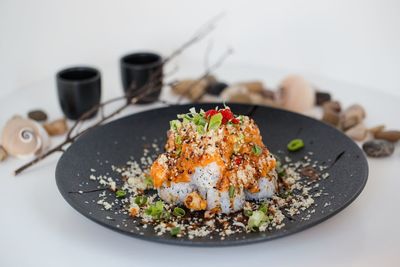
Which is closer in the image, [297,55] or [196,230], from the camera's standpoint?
[196,230]

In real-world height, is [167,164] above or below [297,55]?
above

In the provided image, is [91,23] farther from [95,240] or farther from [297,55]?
[95,240]

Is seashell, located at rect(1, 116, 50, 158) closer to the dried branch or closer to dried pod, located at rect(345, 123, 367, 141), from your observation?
the dried branch

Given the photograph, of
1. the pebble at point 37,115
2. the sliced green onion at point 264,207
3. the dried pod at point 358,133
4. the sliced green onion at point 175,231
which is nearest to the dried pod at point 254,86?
the dried pod at point 358,133

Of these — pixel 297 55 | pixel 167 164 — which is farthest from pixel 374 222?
pixel 297 55

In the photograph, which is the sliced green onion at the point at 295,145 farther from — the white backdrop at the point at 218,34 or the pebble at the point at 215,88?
the white backdrop at the point at 218,34

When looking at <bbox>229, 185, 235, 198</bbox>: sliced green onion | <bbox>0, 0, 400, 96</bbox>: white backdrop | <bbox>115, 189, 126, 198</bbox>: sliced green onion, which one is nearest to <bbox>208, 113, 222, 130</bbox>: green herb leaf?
<bbox>229, 185, 235, 198</bbox>: sliced green onion

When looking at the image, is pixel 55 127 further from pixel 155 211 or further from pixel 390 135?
pixel 390 135
